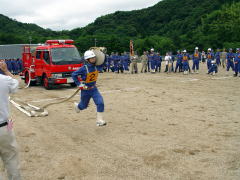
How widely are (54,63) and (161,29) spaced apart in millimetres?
94105

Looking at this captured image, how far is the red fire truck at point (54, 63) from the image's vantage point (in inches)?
615

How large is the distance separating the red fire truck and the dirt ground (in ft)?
15.4

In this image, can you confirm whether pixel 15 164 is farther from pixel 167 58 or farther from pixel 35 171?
pixel 167 58

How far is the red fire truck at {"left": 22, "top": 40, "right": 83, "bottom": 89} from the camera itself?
15.6 meters

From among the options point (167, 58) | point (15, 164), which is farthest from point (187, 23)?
point (15, 164)

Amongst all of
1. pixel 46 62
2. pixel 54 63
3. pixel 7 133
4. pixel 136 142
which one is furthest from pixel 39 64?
pixel 7 133

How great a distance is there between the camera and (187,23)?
92.9 metres

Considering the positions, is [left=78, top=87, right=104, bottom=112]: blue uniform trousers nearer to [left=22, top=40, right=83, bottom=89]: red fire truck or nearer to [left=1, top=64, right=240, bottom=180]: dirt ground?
[left=1, top=64, right=240, bottom=180]: dirt ground

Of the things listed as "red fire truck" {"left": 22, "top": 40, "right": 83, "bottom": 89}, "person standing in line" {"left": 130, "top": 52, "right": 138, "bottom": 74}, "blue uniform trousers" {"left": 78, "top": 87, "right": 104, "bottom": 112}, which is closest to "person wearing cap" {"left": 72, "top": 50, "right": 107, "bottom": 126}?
"blue uniform trousers" {"left": 78, "top": 87, "right": 104, "bottom": 112}

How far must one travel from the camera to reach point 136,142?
6.55 meters

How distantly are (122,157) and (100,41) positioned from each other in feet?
245

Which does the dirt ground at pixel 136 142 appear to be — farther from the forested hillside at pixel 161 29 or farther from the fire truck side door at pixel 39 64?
A: the forested hillside at pixel 161 29

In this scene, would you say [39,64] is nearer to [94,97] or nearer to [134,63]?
[94,97]

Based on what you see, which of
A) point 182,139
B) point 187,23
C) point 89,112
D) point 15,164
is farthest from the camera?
point 187,23
